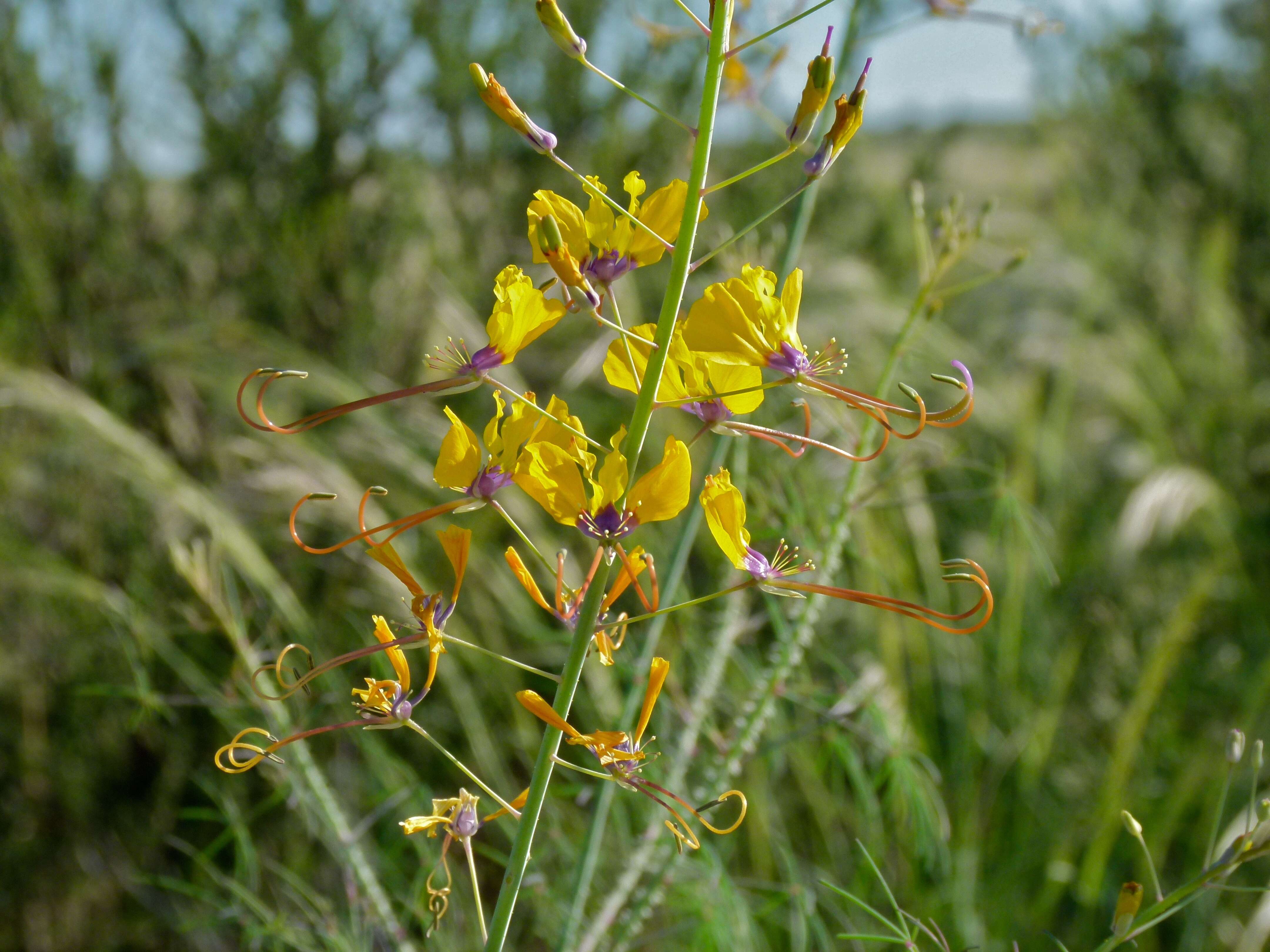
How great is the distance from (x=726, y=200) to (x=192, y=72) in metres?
1.50

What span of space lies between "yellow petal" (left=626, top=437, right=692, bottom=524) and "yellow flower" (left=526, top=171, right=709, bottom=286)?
4.3 inches

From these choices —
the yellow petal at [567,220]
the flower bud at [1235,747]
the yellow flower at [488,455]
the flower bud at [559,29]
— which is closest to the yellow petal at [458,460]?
the yellow flower at [488,455]

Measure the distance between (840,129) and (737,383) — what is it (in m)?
0.15

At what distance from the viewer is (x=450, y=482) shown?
0.52 metres

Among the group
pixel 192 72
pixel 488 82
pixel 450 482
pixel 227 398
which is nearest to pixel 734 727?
pixel 450 482

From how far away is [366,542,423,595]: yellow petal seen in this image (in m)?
0.51

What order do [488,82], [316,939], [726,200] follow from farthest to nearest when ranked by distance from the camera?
[726,200], [316,939], [488,82]

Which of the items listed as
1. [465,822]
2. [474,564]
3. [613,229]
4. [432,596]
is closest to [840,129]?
[613,229]

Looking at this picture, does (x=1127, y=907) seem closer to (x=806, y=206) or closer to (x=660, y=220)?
(x=660, y=220)

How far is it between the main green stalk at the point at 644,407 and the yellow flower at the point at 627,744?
0.02 metres

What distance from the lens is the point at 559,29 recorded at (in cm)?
51

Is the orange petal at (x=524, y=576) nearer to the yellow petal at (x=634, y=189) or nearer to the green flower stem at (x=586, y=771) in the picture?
the green flower stem at (x=586, y=771)

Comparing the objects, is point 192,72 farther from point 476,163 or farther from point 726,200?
point 726,200

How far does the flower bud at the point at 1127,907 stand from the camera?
554mm
